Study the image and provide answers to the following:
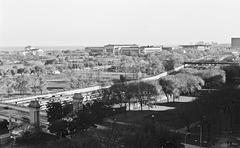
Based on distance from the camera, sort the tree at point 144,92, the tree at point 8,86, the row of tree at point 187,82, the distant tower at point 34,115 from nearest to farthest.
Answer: the distant tower at point 34,115, the tree at point 144,92, the row of tree at point 187,82, the tree at point 8,86

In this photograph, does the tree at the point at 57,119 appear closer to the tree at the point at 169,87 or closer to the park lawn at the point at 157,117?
the park lawn at the point at 157,117

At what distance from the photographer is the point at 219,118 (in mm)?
18688

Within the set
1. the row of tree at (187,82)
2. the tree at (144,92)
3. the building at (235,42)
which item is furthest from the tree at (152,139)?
the building at (235,42)

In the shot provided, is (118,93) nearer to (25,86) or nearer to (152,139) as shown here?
(152,139)

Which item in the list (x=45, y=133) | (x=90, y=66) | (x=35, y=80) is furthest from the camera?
(x=90, y=66)

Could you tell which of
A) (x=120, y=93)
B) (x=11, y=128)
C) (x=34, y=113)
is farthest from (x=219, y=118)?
(x=11, y=128)

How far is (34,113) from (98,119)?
11.6ft

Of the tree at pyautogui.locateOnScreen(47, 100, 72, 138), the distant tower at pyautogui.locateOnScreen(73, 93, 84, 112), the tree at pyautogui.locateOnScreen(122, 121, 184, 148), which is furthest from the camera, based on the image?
the distant tower at pyautogui.locateOnScreen(73, 93, 84, 112)

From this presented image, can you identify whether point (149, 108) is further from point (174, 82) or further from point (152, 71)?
point (152, 71)

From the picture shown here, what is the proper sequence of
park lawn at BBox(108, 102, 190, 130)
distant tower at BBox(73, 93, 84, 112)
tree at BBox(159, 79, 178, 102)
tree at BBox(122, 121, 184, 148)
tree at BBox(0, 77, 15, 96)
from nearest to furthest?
1. tree at BBox(122, 121, 184, 148)
2. distant tower at BBox(73, 93, 84, 112)
3. park lawn at BBox(108, 102, 190, 130)
4. tree at BBox(159, 79, 178, 102)
5. tree at BBox(0, 77, 15, 96)

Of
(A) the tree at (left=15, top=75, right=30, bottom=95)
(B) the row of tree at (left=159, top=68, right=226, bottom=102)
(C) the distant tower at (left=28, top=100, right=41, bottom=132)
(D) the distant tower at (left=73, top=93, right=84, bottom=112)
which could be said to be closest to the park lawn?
(D) the distant tower at (left=73, top=93, right=84, bottom=112)

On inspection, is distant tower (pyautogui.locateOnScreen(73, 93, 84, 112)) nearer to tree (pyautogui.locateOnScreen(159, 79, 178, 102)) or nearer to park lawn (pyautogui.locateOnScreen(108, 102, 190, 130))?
park lawn (pyautogui.locateOnScreen(108, 102, 190, 130))

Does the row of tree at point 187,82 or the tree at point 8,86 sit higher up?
the row of tree at point 187,82

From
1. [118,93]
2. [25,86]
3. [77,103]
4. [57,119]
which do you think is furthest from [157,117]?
[25,86]
